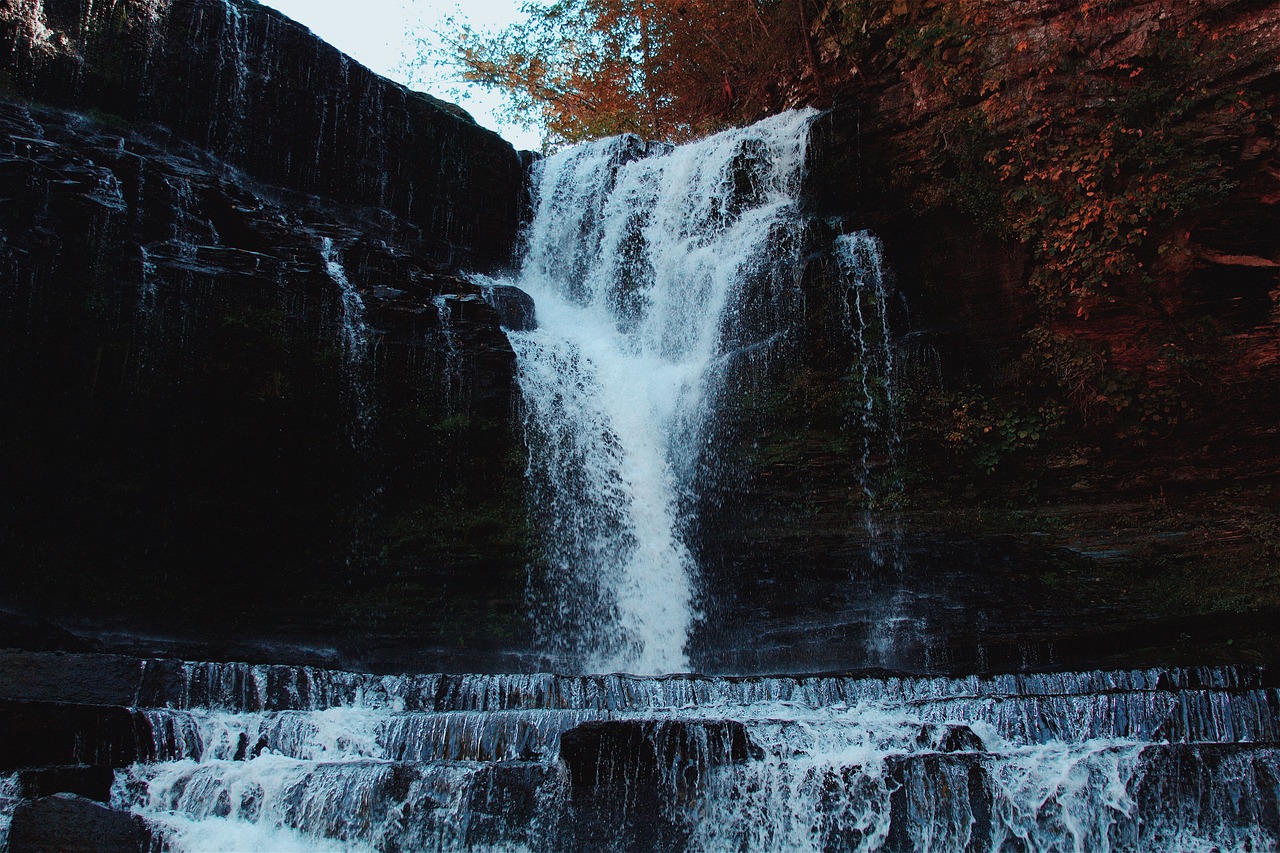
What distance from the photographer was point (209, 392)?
Result: 9695 millimetres

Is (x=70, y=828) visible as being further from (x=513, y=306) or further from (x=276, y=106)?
(x=276, y=106)

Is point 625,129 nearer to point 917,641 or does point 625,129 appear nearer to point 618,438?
point 618,438

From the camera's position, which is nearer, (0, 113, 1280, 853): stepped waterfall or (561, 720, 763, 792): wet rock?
(0, 113, 1280, 853): stepped waterfall

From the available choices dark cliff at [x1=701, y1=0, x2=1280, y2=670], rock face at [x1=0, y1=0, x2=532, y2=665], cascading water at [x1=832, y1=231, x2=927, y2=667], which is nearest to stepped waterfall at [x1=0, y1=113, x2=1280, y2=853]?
cascading water at [x1=832, y1=231, x2=927, y2=667]

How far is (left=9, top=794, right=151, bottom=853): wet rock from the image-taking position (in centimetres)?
430

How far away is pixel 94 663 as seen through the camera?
6.12 m

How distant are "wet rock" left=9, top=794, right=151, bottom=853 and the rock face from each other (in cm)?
486

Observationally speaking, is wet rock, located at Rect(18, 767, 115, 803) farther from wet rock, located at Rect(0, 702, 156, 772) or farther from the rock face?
the rock face

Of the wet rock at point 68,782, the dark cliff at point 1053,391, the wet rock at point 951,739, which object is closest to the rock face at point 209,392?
the dark cliff at point 1053,391

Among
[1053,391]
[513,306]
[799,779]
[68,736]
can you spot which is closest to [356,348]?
[513,306]

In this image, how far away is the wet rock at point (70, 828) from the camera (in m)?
4.30

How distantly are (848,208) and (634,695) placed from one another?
8643mm

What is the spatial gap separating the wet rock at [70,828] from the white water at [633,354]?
19.4ft

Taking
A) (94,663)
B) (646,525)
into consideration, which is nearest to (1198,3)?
(646,525)
